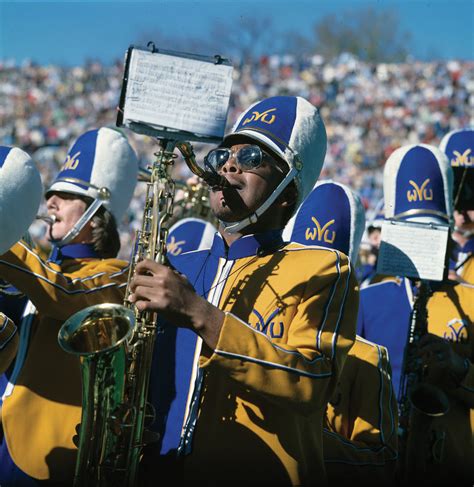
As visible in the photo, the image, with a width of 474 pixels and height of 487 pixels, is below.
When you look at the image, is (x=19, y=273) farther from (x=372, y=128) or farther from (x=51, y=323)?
(x=372, y=128)

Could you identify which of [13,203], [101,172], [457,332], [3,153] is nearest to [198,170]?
[13,203]

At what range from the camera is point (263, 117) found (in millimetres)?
2805

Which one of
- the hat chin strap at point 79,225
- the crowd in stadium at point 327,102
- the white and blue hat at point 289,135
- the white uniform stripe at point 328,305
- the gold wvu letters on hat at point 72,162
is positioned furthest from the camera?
the crowd in stadium at point 327,102

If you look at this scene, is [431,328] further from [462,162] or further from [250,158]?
[250,158]

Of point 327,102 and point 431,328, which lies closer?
point 431,328

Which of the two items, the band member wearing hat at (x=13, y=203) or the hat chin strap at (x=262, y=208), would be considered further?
the band member wearing hat at (x=13, y=203)

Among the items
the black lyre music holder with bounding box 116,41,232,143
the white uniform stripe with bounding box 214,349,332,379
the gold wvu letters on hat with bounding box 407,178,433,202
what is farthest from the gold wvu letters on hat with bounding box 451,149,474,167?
the white uniform stripe with bounding box 214,349,332,379

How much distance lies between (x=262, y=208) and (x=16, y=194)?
1000 millimetres

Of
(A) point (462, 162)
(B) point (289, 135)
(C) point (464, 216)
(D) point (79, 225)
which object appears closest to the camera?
(B) point (289, 135)

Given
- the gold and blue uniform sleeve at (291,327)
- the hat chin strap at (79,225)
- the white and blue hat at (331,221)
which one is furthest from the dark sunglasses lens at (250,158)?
the hat chin strap at (79,225)

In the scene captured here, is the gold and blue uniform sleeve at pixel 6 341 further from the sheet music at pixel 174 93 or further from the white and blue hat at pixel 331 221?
the white and blue hat at pixel 331 221

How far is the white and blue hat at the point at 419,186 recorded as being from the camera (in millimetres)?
4227

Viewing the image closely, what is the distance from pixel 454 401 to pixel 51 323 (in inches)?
79.1

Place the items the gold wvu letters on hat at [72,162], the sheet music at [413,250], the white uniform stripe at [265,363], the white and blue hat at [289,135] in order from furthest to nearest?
the gold wvu letters on hat at [72,162] → the sheet music at [413,250] → the white and blue hat at [289,135] → the white uniform stripe at [265,363]
